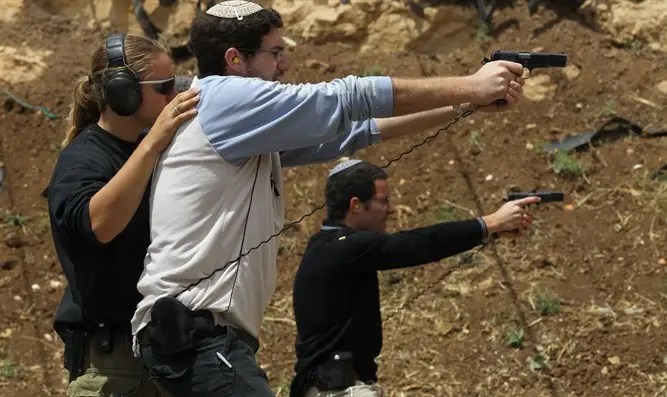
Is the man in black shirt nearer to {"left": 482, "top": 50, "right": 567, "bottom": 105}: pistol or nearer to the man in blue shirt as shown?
{"left": 482, "top": 50, "right": 567, "bottom": 105}: pistol

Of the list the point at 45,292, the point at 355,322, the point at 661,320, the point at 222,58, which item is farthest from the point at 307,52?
the point at 222,58

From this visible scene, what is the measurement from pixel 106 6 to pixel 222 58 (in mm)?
6233

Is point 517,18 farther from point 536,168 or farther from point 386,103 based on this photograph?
point 386,103

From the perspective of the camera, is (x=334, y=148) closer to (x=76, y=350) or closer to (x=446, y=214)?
(x=76, y=350)

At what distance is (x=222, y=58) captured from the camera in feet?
12.2

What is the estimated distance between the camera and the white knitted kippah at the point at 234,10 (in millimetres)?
3754

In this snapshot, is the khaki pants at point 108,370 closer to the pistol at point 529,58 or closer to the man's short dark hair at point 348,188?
the man's short dark hair at point 348,188

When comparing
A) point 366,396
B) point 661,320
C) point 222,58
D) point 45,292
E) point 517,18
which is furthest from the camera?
point 517,18

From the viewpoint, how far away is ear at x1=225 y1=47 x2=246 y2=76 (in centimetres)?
372

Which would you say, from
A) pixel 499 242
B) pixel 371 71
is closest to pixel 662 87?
pixel 499 242

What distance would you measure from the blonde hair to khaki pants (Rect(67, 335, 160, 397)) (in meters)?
0.71

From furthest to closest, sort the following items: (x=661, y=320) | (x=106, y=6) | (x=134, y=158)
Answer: (x=106, y=6) → (x=661, y=320) → (x=134, y=158)

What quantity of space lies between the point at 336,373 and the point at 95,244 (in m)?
1.54

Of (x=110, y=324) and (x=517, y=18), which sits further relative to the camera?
(x=517, y=18)
